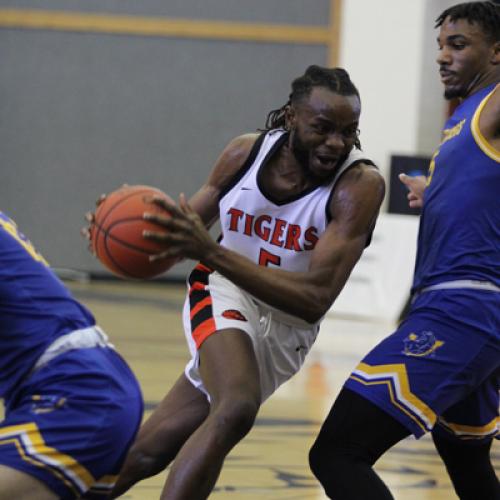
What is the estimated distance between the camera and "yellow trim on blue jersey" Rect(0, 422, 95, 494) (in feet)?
8.77

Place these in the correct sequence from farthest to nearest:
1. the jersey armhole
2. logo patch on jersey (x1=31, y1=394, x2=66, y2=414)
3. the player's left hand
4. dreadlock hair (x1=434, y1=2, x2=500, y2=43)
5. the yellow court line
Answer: the yellow court line
the jersey armhole
dreadlock hair (x1=434, y1=2, x2=500, y2=43)
the player's left hand
logo patch on jersey (x1=31, y1=394, x2=66, y2=414)

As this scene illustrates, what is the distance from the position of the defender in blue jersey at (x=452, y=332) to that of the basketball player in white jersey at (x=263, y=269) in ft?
0.91

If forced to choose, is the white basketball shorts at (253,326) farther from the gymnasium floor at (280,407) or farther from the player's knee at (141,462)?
the gymnasium floor at (280,407)

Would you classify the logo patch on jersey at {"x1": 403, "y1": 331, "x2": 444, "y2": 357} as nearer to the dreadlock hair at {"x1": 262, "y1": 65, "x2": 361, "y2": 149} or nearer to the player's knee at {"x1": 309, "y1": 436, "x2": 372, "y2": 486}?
the player's knee at {"x1": 309, "y1": 436, "x2": 372, "y2": 486}

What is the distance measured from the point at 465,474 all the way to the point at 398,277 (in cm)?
698

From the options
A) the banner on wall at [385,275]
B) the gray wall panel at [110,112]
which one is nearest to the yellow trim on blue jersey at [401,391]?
the banner on wall at [385,275]

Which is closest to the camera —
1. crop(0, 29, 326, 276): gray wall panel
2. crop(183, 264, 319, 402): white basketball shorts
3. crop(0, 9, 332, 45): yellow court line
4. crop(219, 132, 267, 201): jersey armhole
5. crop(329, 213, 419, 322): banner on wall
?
crop(183, 264, 319, 402): white basketball shorts

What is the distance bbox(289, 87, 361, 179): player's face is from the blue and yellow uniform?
0.32m

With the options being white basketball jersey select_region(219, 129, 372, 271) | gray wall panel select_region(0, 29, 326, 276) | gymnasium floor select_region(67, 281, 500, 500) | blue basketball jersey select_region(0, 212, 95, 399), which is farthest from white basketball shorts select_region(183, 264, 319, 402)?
gray wall panel select_region(0, 29, 326, 276)

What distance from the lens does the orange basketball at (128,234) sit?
3.21 metres

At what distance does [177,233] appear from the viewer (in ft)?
10.3

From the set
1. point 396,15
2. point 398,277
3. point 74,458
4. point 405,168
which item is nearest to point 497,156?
point 74,458

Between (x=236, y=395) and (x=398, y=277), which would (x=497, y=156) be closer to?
(x=236, y=395)

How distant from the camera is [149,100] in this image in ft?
44.6
